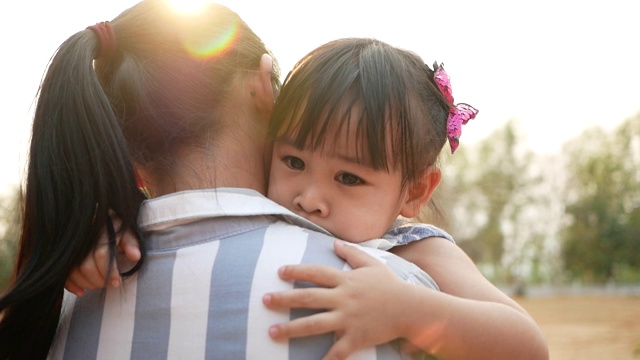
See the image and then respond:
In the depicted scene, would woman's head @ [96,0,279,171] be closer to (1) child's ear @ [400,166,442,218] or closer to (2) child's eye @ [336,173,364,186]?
(2) child's eye @ [336,173,364,186]

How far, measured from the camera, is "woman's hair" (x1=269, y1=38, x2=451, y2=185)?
6.52 feet

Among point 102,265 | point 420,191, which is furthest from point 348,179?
point 102,265

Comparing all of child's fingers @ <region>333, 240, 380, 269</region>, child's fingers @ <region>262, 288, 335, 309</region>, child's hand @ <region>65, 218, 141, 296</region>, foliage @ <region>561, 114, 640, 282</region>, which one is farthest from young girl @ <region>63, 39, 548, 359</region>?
foliage @ <region>561, 114, 640, 282</region>

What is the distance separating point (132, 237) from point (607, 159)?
38.2 meters

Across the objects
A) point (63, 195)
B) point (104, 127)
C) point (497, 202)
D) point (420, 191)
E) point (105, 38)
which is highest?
point (105, 38)

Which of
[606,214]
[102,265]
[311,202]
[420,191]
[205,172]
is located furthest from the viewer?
[606,214]

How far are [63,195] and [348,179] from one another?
74 cm

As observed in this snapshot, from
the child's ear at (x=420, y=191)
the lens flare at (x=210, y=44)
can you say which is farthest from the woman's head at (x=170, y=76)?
the child's ear at (x=420, y=191)

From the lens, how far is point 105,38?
1.76m

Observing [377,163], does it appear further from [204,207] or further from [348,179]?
[204,207]

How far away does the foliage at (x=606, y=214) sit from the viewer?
35.5m

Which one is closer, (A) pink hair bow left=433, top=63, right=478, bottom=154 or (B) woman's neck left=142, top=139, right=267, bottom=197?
(B) woman's neck left=142, top=139, right=267, bottom=197

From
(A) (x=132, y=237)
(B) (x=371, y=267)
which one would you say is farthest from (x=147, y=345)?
(B) (x=371, y=267)

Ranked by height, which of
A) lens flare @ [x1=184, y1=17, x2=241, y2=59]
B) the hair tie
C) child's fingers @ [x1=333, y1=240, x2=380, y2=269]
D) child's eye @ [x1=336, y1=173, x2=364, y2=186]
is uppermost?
lens flare @ [x1=184, y1=17, x2=241, y2=59]
